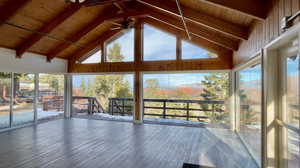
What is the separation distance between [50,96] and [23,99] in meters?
1.14

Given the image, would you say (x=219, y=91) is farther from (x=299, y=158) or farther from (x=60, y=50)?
(x=60, y=50)

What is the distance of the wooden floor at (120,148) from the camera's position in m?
3.18

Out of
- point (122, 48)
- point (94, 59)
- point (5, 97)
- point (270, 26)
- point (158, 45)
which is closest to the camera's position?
point (270, 26)

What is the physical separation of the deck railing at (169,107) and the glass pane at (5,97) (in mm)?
3450

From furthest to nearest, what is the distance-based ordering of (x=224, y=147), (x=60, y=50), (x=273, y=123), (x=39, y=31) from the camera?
(x=60, y=50), (x=39, y=31), (x=224, y=147), (x=273, y=123)

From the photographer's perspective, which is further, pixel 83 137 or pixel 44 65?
pixel 44 65

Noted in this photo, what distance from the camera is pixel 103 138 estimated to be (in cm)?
461

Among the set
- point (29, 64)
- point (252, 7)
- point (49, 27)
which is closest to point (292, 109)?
point (252, 7)

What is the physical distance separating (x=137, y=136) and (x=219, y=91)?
127 inches

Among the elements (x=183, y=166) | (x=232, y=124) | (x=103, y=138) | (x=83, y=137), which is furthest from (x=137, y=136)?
(x=232, y=124)

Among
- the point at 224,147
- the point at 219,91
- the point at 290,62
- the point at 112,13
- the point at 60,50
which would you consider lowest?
the point at 224,147

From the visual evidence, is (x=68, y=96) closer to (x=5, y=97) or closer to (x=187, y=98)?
(x=5, y=97)

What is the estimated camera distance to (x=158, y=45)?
6.36 m

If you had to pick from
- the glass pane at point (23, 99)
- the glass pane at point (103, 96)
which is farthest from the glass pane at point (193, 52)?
the glass pane at point (23, 99)
